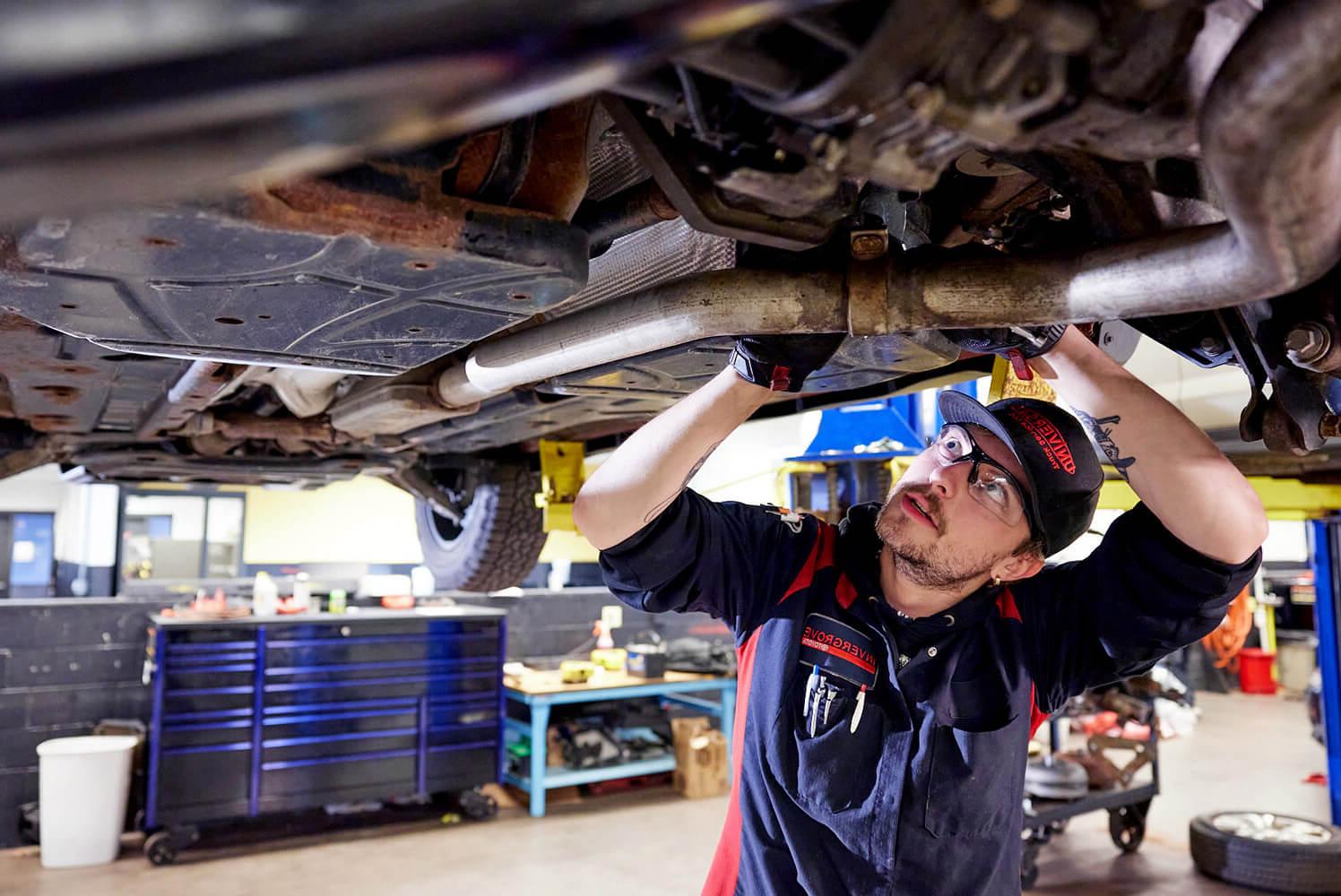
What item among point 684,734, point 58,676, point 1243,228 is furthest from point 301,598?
point 1243,228

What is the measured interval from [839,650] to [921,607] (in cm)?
15

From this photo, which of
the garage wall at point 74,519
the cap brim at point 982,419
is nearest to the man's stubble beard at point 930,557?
the cap brim at point 982,419

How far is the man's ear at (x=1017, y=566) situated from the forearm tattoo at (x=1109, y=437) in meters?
0.24

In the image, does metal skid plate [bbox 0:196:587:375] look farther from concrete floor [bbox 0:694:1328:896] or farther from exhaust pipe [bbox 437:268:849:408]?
concrete floor [bbox 0:694:1328:896]

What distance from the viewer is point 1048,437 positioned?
1.37 m

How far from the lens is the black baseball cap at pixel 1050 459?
4.49 ft

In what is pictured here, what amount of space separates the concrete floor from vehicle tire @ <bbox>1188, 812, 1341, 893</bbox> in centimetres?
14

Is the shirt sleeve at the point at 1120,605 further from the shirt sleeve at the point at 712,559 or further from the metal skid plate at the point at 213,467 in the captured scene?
the metal skid plate at the point at 213,467

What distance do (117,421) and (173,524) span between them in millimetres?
7463

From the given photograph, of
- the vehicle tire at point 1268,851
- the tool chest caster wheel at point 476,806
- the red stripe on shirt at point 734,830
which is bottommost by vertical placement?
the tool chest caster wheel at point 476,806

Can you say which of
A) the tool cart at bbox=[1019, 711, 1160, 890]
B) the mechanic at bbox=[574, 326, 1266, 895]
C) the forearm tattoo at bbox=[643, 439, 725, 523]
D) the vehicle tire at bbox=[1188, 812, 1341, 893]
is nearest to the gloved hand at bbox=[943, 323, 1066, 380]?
the mechanic at bbox=[574, 326, 1266, 895]

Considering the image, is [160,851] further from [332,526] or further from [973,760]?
[332,526]

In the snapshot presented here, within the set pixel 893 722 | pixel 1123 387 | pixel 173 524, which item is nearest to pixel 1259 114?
pixel 1123 387

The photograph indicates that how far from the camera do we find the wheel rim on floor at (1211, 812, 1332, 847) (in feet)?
14.0
